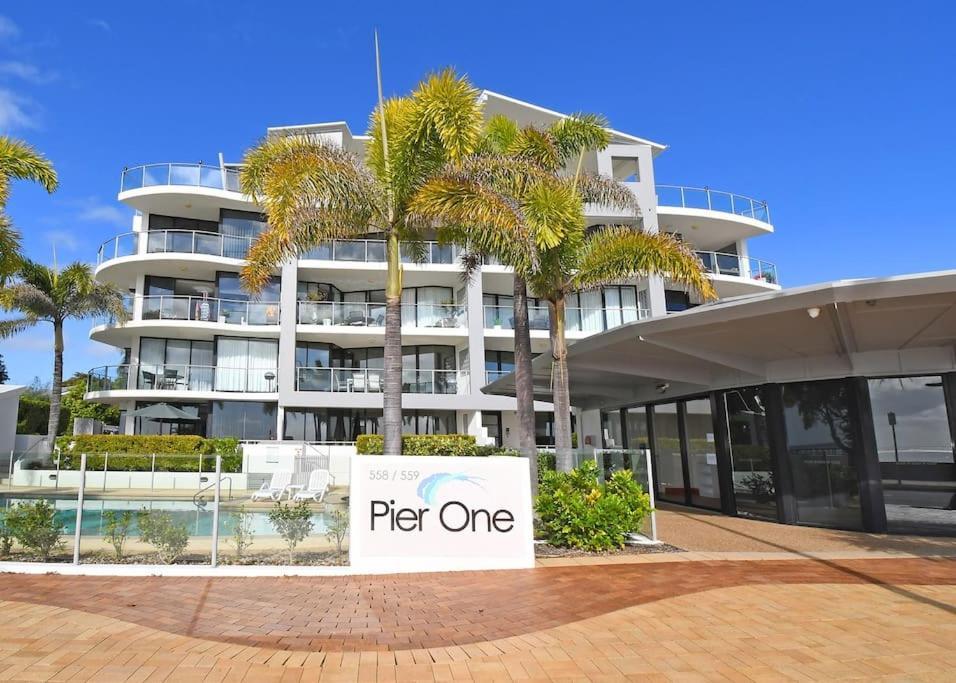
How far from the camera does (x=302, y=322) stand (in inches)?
997

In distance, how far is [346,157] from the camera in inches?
443

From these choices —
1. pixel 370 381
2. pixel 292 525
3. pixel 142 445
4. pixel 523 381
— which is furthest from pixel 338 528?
pixel 142 445

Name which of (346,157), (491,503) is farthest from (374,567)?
(346,157)

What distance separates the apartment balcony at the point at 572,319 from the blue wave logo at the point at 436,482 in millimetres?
17945

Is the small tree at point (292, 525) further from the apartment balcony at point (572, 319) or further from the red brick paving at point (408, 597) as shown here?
the apartment balcony at point (572, 319)

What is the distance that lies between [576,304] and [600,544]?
63.1 ft

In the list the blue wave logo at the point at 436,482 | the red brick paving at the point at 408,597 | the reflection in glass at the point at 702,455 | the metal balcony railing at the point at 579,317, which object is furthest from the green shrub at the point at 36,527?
the metal balcony railing at the point at 579,317

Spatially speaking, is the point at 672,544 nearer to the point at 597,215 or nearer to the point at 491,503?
the point at 491,503

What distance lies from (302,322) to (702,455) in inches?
673

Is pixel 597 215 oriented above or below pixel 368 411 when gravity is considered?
above

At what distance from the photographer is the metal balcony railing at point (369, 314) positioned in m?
25.5

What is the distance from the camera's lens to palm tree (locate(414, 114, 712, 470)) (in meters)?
10.3

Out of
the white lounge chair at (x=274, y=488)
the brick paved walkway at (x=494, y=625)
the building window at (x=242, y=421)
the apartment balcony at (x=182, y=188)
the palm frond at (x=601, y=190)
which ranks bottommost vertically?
the brick paved walkway at (x=494, y=625)

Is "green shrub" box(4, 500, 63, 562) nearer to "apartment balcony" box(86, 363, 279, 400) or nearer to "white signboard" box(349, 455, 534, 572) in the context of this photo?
"white signboard" box(349, 455, 534, 572)
